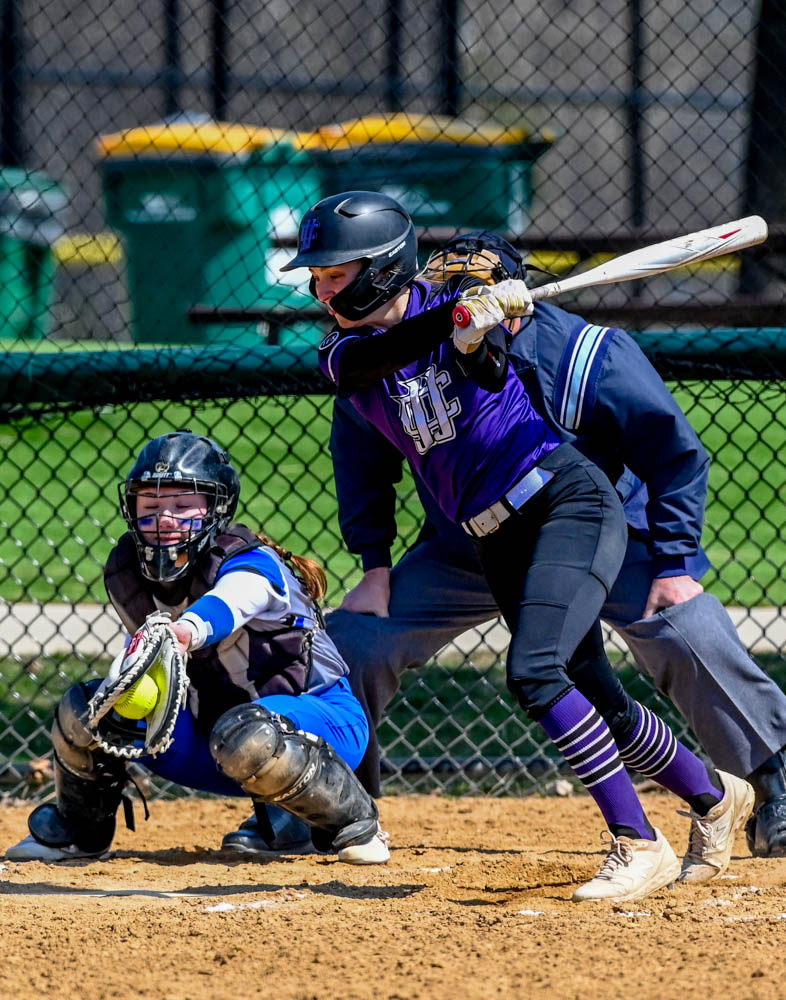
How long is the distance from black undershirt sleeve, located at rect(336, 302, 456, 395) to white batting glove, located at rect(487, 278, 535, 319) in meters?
0.11

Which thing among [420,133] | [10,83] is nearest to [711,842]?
[10,83]

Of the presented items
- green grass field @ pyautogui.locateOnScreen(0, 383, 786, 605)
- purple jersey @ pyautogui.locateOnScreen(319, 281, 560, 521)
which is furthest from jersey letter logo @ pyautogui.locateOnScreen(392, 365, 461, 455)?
green grass field @ pyautogui.locateOnScreen(0, 383, 786, 605)

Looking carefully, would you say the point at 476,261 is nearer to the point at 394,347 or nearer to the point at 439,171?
the point at 394,347

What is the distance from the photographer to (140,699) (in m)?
3.16

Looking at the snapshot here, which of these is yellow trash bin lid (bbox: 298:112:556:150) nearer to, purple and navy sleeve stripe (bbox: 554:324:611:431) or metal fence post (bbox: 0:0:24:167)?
metal fence post (bbox: 0:0:24:167)

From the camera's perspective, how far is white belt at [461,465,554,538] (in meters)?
3.19

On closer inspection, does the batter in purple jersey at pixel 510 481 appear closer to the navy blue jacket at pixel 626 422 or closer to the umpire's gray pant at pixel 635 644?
the navy blue jacket at pixel 626 422

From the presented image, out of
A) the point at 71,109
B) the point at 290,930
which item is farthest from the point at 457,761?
the point at 71,109

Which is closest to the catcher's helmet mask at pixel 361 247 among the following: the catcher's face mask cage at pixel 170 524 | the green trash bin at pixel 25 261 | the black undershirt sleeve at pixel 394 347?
the black undershirt sleeve at pixel 394 347

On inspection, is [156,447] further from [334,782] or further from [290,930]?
[290,930]

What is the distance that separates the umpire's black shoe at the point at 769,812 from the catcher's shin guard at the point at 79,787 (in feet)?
5.61

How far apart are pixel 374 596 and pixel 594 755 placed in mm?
1017

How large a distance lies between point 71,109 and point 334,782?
11.3 metres

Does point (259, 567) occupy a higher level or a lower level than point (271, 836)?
higher
